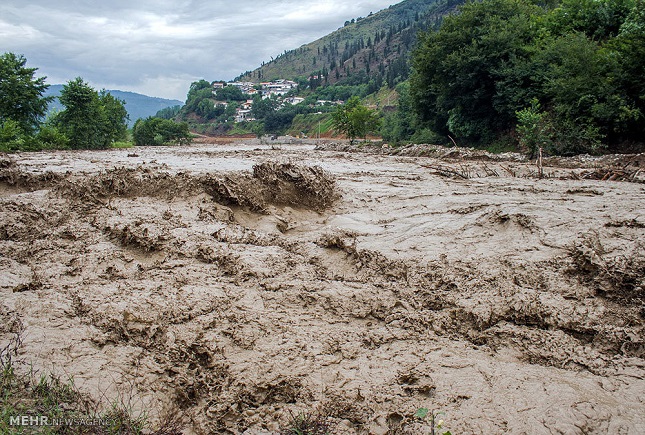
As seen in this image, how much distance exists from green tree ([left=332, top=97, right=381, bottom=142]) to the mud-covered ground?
1126 inches

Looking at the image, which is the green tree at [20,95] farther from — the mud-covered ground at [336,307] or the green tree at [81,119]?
the mud-covered ground at [336,307]

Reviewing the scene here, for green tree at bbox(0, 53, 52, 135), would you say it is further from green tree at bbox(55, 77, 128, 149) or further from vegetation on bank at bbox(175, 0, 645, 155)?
vegetation on bank at bbox(175, 0, 645, 155)

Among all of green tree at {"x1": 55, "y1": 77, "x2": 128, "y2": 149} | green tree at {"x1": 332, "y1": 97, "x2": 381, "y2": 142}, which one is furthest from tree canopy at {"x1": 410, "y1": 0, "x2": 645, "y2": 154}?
green tree at {"x1": 55, "y1": 77, "x2": 128, "y2": 149}

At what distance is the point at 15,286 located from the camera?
3.91 metres

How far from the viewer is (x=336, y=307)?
12.0ft

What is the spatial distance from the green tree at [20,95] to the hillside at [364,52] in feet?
188

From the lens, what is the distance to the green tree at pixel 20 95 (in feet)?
72.6

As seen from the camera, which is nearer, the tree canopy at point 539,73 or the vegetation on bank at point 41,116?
the tree canopy at point 539,73

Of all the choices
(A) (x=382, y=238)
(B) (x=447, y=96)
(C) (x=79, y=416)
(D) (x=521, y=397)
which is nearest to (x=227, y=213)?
(A) (x=382, y=238)

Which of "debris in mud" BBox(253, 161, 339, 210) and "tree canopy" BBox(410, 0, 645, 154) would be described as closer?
"debris in mud" BBox(253, 161, 339, 210)

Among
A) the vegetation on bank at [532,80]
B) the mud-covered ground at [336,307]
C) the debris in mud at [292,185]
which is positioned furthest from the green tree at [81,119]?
the debris in mud at [292,185]

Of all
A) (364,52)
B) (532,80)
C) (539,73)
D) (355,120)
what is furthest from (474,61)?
(364,52)

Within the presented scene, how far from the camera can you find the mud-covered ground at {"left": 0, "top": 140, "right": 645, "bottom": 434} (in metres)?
2.55

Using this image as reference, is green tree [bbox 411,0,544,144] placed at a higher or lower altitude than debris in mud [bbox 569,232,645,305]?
higher
